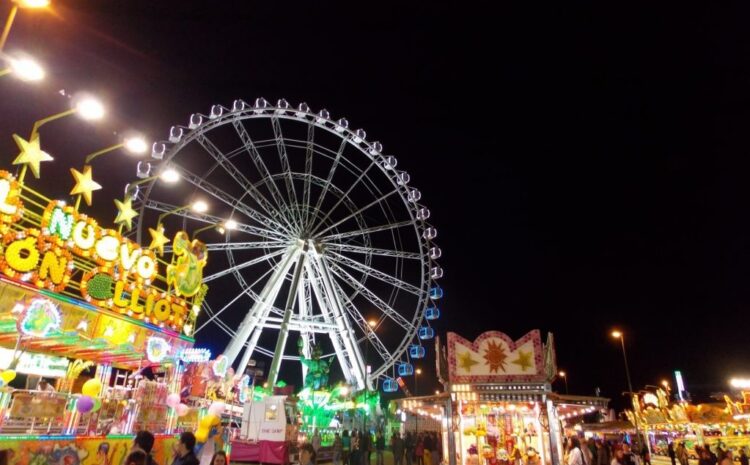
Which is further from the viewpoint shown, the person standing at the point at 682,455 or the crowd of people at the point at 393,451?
the person standing at the point at 682,455

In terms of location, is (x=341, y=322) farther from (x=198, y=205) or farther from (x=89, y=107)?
(x=89, y=107)

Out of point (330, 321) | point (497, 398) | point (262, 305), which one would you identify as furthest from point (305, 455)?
→ point (330, 321)

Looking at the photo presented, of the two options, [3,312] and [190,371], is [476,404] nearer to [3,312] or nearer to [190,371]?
[190,371]

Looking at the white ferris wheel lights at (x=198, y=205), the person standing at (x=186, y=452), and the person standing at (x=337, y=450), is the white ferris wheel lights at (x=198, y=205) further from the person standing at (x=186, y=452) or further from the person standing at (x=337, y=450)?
the person standing at (x=337, y=450)

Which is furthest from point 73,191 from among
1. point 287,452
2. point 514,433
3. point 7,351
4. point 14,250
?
point 514,433

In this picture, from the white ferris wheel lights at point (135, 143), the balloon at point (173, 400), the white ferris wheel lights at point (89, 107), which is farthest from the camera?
the balloon at point (173, 400)

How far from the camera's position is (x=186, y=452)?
4777mm

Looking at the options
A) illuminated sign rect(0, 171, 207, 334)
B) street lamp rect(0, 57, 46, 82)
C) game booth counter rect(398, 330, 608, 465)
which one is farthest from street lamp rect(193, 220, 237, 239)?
street lamp rect(0, 57, 46, 82)

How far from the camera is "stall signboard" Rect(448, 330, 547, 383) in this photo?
1297cm

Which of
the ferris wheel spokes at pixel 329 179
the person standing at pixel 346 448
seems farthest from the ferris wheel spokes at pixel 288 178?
the person standing at pixel 346 448

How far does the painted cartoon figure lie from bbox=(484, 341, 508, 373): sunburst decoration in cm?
892

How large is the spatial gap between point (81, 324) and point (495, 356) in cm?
1069

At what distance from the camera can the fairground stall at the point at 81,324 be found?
781 centimetres

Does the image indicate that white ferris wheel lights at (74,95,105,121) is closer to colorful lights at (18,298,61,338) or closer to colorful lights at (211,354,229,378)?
colorful lights at (18,298,61,338)
